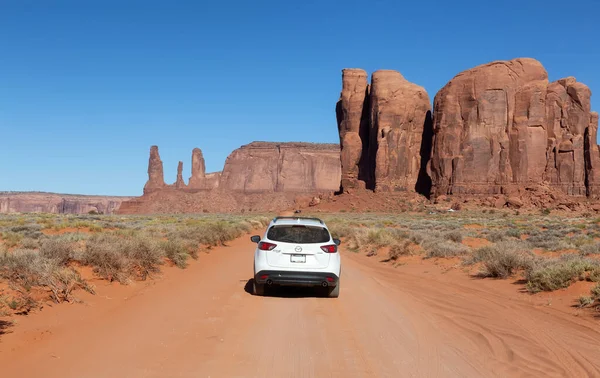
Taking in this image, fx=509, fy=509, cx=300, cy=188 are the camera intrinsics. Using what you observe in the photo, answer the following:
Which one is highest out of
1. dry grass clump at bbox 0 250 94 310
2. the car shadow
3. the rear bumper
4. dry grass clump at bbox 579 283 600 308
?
dry grass clump at bbox 0 250 94 310

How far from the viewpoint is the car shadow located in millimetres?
11062

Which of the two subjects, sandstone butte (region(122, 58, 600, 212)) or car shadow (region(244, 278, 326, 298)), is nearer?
car shadow (region(244, 278, 326, 298))

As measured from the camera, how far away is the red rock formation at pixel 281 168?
17862cm

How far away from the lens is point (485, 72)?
280 feet

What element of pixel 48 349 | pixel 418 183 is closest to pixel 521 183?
pixel 418 183

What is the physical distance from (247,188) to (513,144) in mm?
107145

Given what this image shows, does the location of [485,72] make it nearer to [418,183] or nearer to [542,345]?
[418,183]

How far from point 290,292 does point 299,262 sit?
1570 mm

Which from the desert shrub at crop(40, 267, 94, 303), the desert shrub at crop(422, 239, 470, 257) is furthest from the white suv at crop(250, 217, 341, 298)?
the desert shrub at crop(422, 239, 470, 257)

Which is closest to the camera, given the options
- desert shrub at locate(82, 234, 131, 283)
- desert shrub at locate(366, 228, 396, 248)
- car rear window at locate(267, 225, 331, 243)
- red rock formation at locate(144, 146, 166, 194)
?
car rear window at locate(267, 225, 331, 243)

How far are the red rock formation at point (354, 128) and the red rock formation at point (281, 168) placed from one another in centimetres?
7559

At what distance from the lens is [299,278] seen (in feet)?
33.6

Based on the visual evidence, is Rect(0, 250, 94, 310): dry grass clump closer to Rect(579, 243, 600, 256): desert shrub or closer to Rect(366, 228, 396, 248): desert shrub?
Rect(579, 243, 600, 256): desert shrub

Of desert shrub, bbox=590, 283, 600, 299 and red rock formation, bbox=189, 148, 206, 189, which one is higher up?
red rock formation, bbox=189, 148, 206, 189
